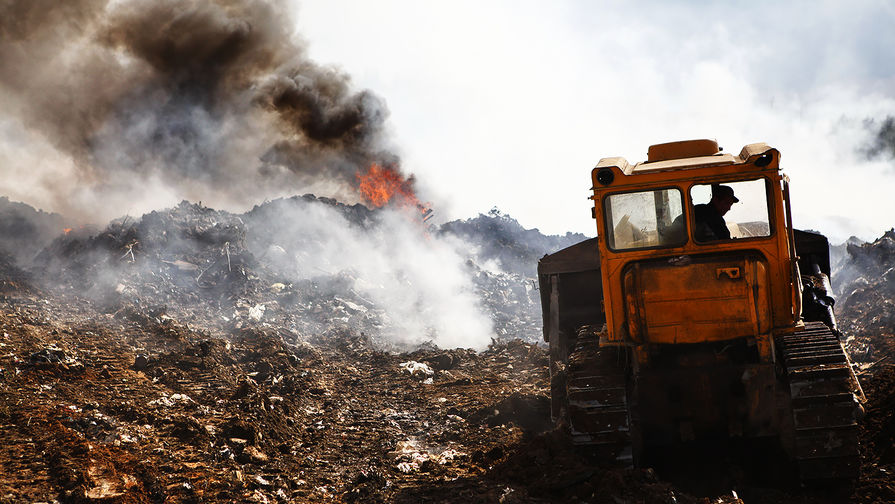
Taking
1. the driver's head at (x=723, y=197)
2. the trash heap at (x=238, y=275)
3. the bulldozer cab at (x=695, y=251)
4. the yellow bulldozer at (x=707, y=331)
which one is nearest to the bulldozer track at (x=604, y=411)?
the yellow bulldozer at (x=707, y=331)

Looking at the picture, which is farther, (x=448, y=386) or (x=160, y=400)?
(x=448, y=386)

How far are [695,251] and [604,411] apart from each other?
1563 millimetres

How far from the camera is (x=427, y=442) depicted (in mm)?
6902

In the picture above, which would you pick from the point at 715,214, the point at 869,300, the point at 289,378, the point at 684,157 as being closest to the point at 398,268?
the point at 289,378

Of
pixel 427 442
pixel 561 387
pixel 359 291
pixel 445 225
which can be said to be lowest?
pixel 427 442

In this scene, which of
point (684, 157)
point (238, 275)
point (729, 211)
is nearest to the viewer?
point (729, 211)

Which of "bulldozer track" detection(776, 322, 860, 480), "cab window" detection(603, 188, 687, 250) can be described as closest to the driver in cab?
"cab window" detection(603, 188, 687, 250)

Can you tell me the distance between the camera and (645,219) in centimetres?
523

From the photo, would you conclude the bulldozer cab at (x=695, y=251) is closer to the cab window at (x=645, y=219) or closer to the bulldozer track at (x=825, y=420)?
the cab window at (x=645, y=219)

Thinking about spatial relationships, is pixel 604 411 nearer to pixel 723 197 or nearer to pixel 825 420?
pixel 825 420

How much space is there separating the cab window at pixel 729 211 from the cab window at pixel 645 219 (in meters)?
0.15

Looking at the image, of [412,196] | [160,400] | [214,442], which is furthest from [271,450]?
[412,196]

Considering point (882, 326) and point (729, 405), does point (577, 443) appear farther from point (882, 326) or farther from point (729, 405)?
point (882, 326)

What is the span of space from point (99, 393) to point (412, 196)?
2718 cm
